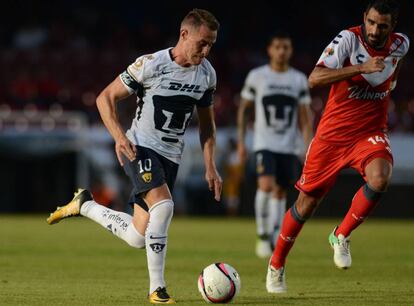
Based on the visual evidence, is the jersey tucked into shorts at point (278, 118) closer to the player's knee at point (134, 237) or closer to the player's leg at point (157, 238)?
the player's knee at point (134, 237)

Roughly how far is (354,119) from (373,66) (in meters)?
0.87

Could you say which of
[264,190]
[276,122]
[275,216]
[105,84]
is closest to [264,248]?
[275,216]

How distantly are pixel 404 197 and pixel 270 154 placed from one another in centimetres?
979

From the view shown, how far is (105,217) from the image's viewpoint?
792 cm

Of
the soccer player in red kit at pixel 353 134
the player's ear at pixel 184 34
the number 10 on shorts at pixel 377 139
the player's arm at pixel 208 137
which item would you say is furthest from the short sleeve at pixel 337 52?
the player's ear at pixel 184 34

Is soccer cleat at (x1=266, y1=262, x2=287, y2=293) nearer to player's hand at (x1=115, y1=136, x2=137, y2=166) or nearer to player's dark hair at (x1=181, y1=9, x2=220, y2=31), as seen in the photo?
player's hand at (x1=115, y1=136, x2=137, y2=166)

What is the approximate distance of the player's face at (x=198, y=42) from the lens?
7152mm

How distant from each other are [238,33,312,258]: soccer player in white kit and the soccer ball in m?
5.15

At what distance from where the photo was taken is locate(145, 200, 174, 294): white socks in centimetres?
704

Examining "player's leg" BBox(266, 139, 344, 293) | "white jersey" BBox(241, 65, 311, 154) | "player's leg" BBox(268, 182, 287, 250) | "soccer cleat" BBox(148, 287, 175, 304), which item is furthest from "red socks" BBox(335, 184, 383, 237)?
"white jersey" BBox(241, 65, 311, 154)

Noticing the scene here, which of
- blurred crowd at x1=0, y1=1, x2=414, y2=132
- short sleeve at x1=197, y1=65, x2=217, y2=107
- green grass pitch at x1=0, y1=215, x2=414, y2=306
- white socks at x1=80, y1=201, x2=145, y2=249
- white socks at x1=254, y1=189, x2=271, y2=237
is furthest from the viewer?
blurred crowd at x1=0, y1=1, x2=414, y2=132

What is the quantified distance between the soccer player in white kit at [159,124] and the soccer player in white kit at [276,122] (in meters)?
4.60

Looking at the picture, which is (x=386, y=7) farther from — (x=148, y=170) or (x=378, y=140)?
(x=148, y=170)

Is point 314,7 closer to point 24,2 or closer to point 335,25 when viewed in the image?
point 335,25
